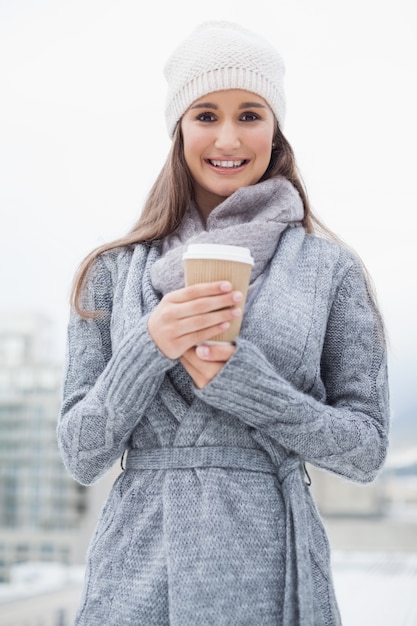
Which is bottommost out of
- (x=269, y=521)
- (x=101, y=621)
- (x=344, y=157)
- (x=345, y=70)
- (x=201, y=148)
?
(x=101, y=621)

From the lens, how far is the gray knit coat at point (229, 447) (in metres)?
0.90

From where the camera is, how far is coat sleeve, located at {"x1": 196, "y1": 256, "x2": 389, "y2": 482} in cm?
88

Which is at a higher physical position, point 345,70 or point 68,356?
point 345,70

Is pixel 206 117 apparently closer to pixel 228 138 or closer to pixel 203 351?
pixel 228 138

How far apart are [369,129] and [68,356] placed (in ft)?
21.5

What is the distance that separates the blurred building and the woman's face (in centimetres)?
1367

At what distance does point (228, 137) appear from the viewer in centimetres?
106

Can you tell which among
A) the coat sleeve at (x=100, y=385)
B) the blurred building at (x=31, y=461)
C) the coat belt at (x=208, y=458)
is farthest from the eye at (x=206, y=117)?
the blurred building at (x=31, y=461)

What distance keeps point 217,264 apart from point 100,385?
0.27 m

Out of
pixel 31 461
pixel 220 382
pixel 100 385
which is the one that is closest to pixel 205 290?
pixel 220 382

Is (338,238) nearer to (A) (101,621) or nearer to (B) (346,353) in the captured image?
(B) (346,353)

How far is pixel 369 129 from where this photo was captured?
7.14 m

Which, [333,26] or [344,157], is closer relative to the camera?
[344,157]

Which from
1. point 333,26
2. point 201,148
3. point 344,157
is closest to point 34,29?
point 333,26
